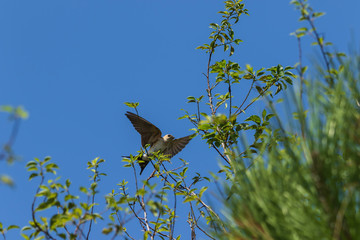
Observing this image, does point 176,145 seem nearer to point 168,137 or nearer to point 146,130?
point 168,137

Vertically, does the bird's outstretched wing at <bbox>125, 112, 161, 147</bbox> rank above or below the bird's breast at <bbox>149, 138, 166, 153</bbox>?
above

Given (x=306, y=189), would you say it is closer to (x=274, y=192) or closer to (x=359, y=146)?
(x=274, y=192)

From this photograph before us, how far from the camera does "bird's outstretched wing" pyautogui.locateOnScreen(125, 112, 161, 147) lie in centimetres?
698

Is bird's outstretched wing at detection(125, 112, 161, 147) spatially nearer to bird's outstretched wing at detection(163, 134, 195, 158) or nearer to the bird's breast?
the bird's breast

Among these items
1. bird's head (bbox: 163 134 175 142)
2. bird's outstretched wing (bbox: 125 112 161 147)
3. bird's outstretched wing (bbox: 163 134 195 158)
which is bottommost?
bird's outstretched wing (bbox: 163 134 195 158)

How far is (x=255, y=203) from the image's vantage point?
1706 millimetres

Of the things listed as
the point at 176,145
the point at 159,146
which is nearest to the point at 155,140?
the point at 159,146

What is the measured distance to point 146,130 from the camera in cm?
714

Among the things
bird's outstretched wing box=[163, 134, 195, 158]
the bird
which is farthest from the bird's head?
bird's outstretched wing box=[163, 134, 195, 158]

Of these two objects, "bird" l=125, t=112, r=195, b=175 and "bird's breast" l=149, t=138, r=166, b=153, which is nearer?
"bird" l=125, t=112, r=195, b=175

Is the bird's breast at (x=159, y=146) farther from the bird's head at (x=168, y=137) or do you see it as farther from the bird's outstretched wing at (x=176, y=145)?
the bird's outstretched wing at (x=176, y=145)

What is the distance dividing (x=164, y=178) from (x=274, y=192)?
249 cm

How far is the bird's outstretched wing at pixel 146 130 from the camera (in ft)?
22.9

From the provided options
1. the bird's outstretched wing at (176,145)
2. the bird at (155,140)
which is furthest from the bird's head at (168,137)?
the bird's outstretched wing at (176,145)
